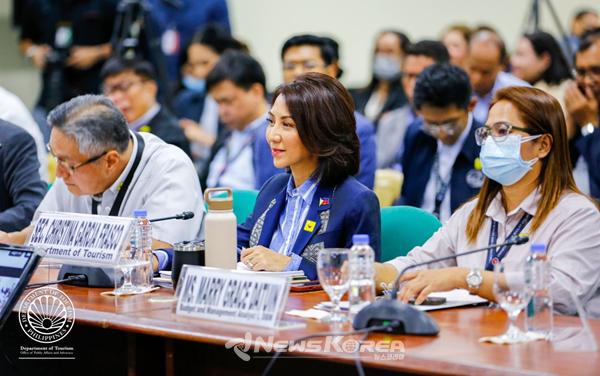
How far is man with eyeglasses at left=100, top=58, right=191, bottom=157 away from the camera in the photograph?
455 centimetres

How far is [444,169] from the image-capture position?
365 centimetres

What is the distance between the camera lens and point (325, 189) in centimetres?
238

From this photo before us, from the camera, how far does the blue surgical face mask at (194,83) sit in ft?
20.2

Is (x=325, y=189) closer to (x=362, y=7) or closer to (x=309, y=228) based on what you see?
(x=309, y=228)

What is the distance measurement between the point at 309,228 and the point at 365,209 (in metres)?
0.19

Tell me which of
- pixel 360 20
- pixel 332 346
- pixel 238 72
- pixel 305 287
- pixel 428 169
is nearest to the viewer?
pixel 332 346

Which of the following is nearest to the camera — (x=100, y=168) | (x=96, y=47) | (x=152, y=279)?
(x=152, y=279)

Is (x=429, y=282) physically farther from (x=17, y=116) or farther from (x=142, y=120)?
(x=142, y=120)

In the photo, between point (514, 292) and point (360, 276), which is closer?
point (514, 292)

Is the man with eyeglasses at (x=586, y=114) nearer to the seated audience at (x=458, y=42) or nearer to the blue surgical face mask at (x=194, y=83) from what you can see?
the seated audience at (x=458, y=42)

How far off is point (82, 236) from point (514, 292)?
3.90ft

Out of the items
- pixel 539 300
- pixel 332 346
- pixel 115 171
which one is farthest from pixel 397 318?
pixel 115 171

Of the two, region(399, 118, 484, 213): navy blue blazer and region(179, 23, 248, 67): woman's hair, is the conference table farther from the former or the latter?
region(179, 23, 248, 67): woman's hair

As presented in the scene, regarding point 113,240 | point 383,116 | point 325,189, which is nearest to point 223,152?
point 383,116
